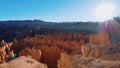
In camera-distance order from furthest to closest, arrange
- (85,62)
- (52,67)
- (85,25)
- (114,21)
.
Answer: (85,25) < (52,67) < (114,21) < (85,62)

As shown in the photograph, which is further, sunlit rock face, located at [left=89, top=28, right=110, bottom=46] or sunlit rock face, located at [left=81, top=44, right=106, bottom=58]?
sunlit rock face, located at [left=89, top=28, right=110, bottom=46]

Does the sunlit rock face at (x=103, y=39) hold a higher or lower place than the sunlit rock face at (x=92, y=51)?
lower

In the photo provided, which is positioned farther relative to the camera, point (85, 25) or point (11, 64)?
point (85, 25)

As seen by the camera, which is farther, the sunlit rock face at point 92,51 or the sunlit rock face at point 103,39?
the sunlit rock face at point 103,39

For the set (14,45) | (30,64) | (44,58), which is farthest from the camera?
(14,45)

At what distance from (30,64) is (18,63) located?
50cm

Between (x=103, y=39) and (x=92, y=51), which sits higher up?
(x=92, y=51)

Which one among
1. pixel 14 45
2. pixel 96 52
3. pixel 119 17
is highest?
pixel 119 17

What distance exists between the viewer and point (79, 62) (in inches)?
212

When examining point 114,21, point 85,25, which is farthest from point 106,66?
point 85,25

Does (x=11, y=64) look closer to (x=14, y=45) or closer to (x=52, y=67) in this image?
(x=52, y=67)

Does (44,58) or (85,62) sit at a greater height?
(85,62)

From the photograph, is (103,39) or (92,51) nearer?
(92,51)

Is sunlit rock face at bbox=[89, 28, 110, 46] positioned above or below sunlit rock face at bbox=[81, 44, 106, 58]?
below
